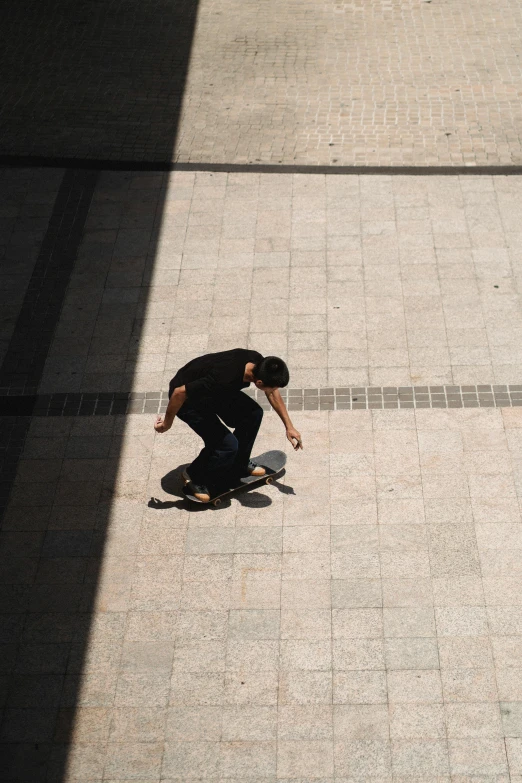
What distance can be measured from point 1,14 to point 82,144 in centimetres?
528

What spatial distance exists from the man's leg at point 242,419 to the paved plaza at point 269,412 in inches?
19.0

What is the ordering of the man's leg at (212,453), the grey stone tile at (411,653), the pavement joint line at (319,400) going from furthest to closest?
the pavement joint line at (319,400) → the man's leg at (212,453) → the grey stone tile at (411,653)

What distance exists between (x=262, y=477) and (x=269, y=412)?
101cm

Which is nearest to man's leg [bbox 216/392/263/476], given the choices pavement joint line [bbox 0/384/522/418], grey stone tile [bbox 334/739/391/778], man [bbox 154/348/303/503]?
man [bbox 154/348/303/503]

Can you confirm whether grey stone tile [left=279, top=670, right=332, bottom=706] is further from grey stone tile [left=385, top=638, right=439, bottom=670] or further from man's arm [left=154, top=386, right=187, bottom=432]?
man's arm [left=154, top=386, right=187, bottom=432]

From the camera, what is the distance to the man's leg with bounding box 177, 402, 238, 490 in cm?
807

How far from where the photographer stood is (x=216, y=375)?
770 centimetres

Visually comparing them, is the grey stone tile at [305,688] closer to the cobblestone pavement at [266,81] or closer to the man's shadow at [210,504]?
the man's shadow at [210,504]

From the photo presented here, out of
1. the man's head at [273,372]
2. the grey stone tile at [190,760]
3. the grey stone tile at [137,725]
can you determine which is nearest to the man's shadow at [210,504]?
the man's head at [273,372]

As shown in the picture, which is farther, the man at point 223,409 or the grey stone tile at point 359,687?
the man at point 223,409

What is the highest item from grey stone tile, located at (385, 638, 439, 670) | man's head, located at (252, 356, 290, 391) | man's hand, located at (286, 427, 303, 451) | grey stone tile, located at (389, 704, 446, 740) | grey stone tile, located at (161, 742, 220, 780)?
man's head, located at (252, 356, 290, 391)

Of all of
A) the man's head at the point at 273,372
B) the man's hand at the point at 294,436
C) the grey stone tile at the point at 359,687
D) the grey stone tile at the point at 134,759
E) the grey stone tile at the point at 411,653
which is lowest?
the grey stone tile at the point at 134,759

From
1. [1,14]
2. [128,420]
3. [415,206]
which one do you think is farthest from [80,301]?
[1,14]

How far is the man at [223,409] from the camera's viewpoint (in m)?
7.66
